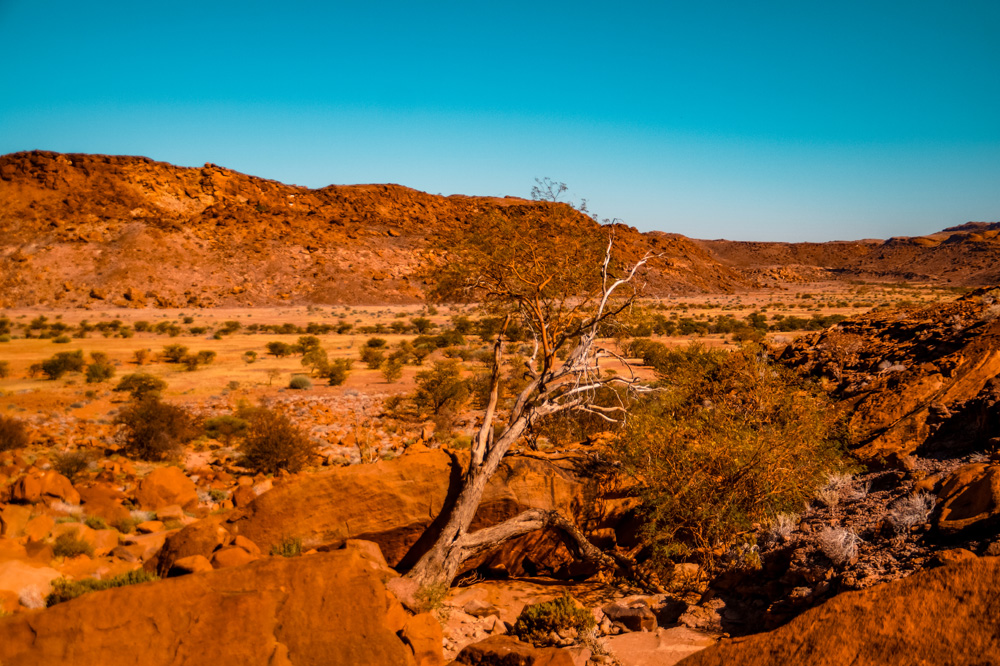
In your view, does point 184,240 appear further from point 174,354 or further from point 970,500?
point 970,500

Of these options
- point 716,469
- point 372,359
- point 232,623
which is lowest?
point 372,359

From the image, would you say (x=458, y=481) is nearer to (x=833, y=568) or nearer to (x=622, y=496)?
(x=622, y=496)

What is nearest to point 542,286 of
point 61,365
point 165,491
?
point 165,491

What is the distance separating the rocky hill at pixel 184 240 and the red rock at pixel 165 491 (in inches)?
1667

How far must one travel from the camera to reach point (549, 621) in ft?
19.3

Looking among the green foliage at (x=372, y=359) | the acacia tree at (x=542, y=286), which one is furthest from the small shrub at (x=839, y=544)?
the green foliage at (x=372, y=359)

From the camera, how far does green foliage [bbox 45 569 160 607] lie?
18.5 ft

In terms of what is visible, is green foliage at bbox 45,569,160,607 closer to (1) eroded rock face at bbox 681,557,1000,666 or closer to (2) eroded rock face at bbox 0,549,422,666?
(2) eroded rock face at bbox 0,549,422,666

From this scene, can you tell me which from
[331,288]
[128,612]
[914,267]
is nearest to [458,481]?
[128,612]

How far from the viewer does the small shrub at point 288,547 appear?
272 inches

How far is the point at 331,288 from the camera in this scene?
65000mm

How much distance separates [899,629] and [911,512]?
3.35 meters

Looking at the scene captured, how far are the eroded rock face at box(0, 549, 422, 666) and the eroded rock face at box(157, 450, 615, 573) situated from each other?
2287mm

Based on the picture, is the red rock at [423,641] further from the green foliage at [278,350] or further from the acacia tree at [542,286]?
the green foliage at [278,350]
